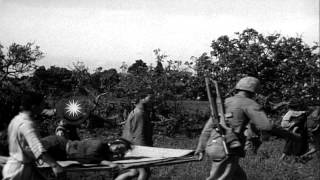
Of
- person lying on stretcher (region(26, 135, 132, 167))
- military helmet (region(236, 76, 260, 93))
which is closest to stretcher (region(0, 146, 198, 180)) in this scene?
person lying on stretcher (region(26, 135, 132, 167))

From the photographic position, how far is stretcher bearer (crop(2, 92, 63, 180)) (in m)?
5.42

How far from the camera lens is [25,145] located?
5547 millimetres

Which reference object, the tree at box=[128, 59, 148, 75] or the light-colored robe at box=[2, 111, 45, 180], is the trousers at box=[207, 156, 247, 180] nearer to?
the light-colored robe at box=[2, 111, 45, 180]

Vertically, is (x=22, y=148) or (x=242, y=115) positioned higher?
(x=242, y=115)

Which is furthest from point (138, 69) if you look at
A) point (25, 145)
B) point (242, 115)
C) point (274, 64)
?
point (25, 145)

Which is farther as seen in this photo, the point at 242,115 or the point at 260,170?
the point at 260,170

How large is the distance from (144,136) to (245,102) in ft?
6.60

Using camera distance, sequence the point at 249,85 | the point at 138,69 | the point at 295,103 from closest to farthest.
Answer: the point at 249,85 → the point at 295,103 → the point at 138,69

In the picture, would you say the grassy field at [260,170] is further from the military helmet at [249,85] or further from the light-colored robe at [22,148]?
the light-colored robe at [22,148]

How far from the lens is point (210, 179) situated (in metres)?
7.18

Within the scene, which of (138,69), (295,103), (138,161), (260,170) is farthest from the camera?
(138,69)

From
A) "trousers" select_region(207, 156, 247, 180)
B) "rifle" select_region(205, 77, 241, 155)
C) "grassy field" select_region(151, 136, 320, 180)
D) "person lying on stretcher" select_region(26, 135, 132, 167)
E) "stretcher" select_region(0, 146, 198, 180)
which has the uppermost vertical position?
"rifle" select_region(205, 77, 241, 155)

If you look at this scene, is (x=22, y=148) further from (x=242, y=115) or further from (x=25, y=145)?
(x=242, y=115)

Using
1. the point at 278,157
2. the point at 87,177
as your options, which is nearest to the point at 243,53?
the point at 278,157
